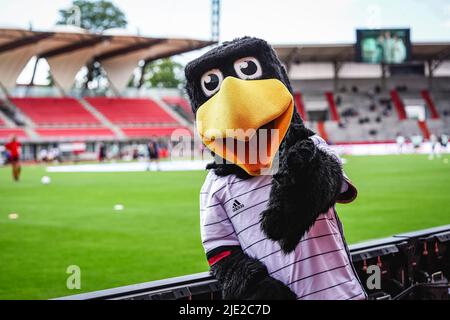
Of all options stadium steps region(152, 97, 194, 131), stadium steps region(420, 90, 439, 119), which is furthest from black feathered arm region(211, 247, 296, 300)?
stadium steps region(420, 90, 439, 119)

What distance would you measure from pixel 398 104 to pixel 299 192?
34.9 m

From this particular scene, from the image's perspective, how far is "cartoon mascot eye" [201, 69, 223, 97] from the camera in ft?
5.54

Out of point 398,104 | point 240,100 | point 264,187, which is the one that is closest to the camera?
point 240,100

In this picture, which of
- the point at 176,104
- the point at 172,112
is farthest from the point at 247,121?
the point at 176,104

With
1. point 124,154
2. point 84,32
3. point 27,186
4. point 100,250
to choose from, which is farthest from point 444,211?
point 124,154

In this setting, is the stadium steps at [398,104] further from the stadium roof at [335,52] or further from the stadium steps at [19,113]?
the stadium steps at [19,113]

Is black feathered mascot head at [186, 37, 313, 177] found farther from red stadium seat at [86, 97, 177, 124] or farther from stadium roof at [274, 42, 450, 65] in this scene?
red stadium seat at [86, 97, 177, 124]

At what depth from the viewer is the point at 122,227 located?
6.50 meters

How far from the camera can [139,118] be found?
32.8m

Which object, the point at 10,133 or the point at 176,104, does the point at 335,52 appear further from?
the point at 10,133

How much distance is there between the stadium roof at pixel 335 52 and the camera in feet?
107

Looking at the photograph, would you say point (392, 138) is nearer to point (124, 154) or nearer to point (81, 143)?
point (124, 154)

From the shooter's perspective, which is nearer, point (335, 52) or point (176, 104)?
point (335, 52)
